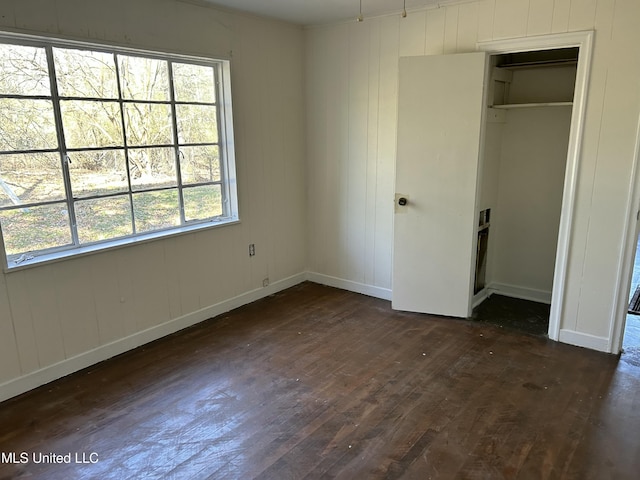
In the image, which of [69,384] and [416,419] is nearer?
[416,419]

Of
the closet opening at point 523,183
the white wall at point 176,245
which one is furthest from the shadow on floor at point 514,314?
the white wall at point 176,245

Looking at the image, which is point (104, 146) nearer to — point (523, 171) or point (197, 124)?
point (197, 124)

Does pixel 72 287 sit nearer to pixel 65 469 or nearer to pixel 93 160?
pixel 93 160

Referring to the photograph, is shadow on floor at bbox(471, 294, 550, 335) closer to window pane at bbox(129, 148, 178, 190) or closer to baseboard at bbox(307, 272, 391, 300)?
baseboard at bbox(307, 272, 391, 300)

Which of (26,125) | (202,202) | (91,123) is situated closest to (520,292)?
(202,202)

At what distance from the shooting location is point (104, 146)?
9.80 ft

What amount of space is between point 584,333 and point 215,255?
2834 millimetres

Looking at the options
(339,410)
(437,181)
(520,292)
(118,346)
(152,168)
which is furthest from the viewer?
(520,292)

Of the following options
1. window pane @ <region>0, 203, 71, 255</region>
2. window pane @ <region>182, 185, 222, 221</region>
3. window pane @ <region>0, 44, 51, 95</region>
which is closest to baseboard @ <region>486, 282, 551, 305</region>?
window pane @ <region>182, 185, 222, 221</region>

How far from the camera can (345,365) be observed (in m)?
3.01

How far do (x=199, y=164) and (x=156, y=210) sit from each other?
1.72ft

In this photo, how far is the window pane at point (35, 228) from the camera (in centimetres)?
264

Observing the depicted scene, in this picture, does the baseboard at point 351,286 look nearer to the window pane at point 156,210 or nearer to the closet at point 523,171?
the closet at point 523,171

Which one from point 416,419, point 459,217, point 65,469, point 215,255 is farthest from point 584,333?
point 65,469
